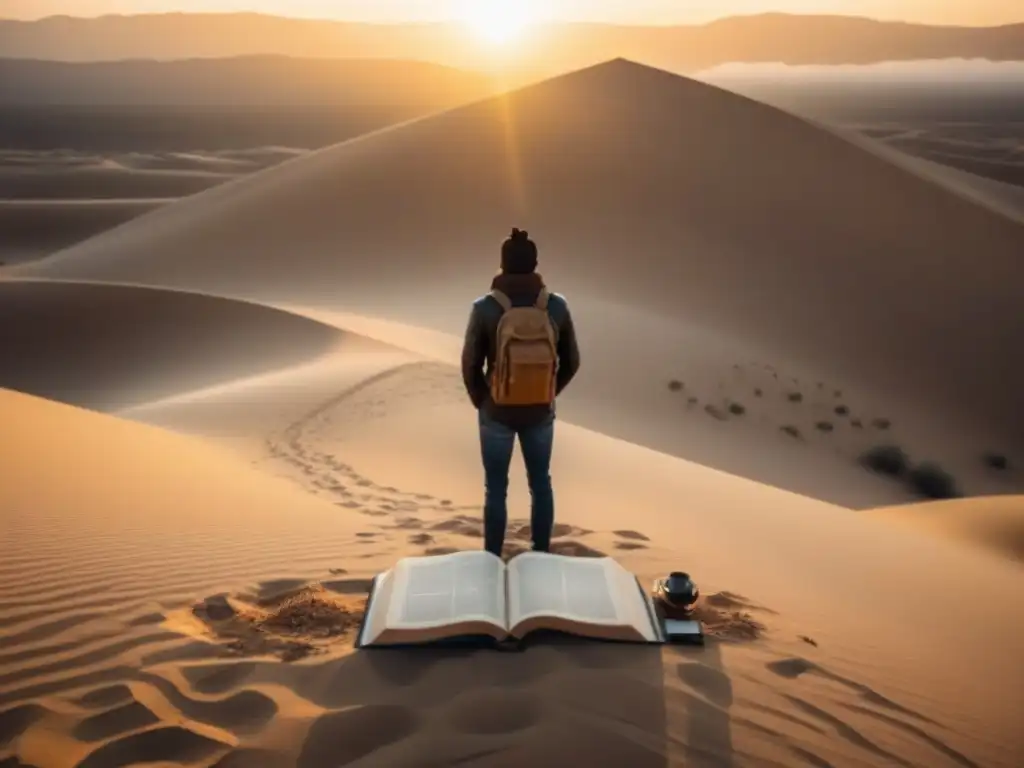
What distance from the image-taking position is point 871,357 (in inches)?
741

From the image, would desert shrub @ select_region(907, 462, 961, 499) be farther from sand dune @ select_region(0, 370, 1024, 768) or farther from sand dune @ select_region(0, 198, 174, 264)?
sand dune @ select_region(0, 198, 174, 264)

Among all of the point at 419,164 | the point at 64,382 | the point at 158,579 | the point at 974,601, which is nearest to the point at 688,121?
the point at 419,164

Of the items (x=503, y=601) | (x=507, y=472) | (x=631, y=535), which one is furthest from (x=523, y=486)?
(x=503, y=601)

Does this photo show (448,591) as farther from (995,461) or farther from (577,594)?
(995,461)

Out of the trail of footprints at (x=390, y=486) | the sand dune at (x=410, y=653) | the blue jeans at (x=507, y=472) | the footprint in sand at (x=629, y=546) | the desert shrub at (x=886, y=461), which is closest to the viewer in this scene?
the sand dune at (x=410, y=653)

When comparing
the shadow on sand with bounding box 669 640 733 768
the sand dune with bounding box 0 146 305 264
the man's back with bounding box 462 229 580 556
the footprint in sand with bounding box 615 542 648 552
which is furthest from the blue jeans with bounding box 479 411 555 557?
the sand dune with bounding box 0 146 305 264

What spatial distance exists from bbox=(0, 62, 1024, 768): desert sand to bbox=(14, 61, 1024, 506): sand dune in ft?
0.40

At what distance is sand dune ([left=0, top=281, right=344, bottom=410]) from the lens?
14.6m

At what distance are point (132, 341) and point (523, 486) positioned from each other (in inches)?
475

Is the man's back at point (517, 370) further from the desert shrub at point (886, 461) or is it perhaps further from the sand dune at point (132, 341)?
the desert shrub at point (886, 461)

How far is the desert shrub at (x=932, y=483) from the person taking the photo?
43.0 feet

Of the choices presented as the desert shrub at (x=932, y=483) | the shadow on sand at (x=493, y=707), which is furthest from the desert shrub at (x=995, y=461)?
the shadow on sand at (x=493, y=707)

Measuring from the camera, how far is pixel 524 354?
15.3ft

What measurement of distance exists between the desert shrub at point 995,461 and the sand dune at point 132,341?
9.81 metres
